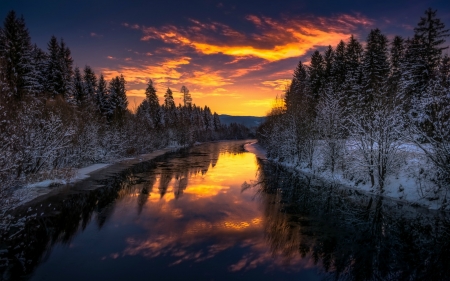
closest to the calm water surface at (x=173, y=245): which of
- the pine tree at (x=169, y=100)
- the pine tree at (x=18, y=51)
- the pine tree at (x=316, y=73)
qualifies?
the pine tree at (x=18, y=51)

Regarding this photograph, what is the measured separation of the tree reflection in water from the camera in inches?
367

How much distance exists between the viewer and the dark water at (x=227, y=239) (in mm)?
9039

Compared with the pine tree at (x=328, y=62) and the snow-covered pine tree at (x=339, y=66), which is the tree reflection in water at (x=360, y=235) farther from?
the pine tree at (x=328, y=62)

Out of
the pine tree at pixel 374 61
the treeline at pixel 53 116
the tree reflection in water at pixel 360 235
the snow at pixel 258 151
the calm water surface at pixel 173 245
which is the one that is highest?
the pine tree at pixel 374 61

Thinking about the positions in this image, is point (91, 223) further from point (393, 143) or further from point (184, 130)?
point (184, 130)

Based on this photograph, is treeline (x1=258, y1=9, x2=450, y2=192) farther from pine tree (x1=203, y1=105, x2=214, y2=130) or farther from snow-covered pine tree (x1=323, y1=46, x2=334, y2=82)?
pine tree (x1=203, y1=105, x2=214, y2=130)

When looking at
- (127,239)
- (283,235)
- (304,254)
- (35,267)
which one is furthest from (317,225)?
(35,267)

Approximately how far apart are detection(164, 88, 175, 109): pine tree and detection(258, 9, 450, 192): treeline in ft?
145

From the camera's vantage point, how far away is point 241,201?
18.0 metres

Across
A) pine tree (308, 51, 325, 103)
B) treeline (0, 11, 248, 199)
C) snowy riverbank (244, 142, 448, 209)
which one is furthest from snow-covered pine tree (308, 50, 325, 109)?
treeline (0, 11, 248, 199)

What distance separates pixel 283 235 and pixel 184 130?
69714mm

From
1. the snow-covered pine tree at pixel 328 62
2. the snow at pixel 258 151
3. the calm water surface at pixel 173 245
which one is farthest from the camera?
the snow at pixel 258 151

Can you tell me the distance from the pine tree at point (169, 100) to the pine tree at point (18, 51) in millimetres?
56149

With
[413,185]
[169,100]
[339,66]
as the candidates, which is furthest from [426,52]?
[169,100]
